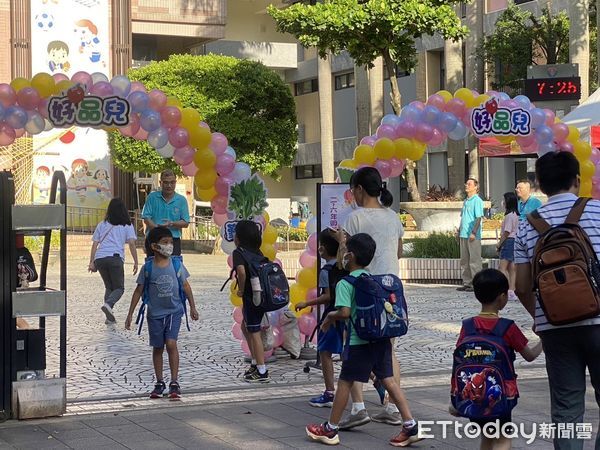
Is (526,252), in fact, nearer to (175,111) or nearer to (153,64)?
(175,111)

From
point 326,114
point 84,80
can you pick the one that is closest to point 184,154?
point 84,80

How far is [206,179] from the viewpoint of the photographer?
1073 centimetres

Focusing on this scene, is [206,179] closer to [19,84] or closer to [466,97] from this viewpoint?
[19,84]

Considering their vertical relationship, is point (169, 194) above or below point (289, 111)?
below

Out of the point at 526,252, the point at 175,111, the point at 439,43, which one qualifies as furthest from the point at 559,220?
the point at 439,43

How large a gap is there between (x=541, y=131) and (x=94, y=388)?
18.4ft

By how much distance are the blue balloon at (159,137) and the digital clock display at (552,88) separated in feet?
24.1

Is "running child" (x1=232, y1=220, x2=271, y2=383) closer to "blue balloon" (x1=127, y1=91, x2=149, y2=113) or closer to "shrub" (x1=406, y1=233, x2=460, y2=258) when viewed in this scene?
"blue balloon" (x1=127, y1=91, x2=149, y2=113)

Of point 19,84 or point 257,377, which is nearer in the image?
point 257,377

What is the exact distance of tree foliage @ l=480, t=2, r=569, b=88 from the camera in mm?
33469

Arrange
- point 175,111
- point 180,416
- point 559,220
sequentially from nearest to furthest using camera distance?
point 559,220, point 180,416, point 175,111

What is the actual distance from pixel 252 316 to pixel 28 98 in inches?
116

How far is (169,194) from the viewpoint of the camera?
11195 millimetres

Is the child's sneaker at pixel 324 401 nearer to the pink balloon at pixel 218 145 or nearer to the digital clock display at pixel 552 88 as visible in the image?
the pink balloon at pixel 218 145
